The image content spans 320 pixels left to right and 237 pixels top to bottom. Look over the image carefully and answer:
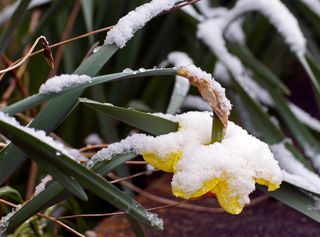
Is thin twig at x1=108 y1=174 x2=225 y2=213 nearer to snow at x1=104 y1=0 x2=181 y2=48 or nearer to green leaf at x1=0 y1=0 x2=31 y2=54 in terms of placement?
green leaf at x1=0 y1=0 x2=31 y2=54

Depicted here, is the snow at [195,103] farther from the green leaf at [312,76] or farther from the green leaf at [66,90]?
the green leaf at [66,90]

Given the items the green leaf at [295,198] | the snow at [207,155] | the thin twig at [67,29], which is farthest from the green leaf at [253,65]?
the snow at [207,155]

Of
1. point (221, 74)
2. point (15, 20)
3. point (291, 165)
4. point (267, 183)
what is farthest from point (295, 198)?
point (221, 74)

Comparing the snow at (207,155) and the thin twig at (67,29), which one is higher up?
the snow at (207,155)

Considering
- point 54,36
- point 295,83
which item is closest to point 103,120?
point 54,36

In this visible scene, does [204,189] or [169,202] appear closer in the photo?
[204,189]

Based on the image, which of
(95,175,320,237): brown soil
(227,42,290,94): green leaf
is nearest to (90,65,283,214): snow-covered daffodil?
(95,175,320,237): brown soil

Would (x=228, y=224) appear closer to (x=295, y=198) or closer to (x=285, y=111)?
(x=285, y=111)
